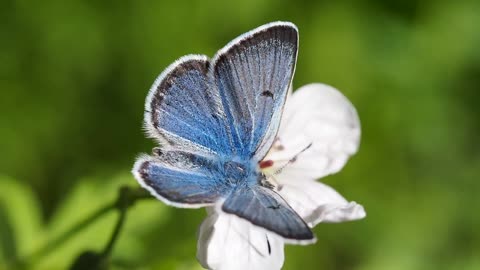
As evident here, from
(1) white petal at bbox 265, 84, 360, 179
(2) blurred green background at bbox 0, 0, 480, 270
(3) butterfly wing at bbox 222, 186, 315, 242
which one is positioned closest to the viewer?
(3) butterfly wing at bbox 222, 186, 315, 242

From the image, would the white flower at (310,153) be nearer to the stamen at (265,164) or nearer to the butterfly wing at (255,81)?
the stamen at (265,164)

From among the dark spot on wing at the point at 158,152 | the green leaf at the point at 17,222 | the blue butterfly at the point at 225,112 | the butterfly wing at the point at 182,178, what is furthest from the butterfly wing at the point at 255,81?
the green leaf at the point at 17,222

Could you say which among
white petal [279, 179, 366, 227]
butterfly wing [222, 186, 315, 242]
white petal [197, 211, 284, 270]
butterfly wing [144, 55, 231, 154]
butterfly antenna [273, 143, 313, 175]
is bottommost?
white petal [197, 211, 284, 270]

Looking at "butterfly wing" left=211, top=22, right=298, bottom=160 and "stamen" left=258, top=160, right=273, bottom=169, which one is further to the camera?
"stamen" left=258, top=160, right=273, bottom=169

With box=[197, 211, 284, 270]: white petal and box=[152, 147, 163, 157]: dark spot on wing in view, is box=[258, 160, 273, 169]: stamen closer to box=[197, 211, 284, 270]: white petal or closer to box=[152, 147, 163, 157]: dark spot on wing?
box=[197, 211, 284, 270]: white petal

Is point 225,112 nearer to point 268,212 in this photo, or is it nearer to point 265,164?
point 265,164

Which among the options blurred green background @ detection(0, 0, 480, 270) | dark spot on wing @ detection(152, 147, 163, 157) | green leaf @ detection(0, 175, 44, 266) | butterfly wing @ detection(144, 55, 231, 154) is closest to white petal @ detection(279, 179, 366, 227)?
butterfly wing @ detection(144, 55, 231, 154)

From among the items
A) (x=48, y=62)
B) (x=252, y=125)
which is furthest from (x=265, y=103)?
(x=48, y=62)

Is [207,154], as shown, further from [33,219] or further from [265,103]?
[33,219]

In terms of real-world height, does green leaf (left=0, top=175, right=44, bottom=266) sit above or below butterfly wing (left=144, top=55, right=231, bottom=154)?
below

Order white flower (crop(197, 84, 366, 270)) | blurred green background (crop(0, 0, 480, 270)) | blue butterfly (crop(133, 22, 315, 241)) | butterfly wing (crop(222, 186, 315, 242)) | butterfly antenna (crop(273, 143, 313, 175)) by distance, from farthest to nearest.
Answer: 1. blurred green background (crop(0, 0, 480, 270))
2. butterfly antenna (crop(273, 143, 313, 175))
3. white flower (crop(197, 84, 366, 270))
4. blue butterfly (crop(133, 22, 315, 241))
5. butterfly wing (crop(222, 186, 315, 242))
